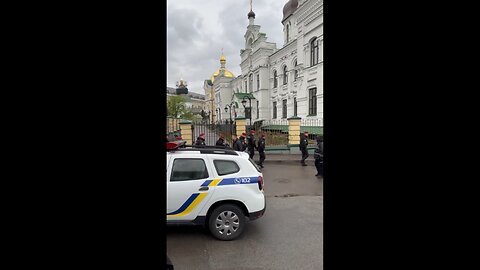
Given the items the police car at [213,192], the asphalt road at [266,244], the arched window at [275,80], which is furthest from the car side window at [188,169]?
the arched window at [275,80]

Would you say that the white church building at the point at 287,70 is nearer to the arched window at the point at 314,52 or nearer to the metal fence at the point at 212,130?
the arched window at the point at 314,52

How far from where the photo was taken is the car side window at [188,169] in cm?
444

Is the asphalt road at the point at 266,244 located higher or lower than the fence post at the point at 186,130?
lower

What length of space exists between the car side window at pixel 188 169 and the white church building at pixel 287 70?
1513cm

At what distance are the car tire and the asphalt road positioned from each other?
112 millimetres

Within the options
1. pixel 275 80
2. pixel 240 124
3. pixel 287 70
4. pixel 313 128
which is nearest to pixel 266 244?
pixel 240 124

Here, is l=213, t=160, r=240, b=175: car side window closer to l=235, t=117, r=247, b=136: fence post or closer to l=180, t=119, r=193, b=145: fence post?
l=180, t=119, r=193, b=145: fence post


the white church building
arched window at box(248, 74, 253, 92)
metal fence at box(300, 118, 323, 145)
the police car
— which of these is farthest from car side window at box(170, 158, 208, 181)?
arched window at box(248, 74, 253, 92)

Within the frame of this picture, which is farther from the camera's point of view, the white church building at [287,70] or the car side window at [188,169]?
the white church building at [287,70]
